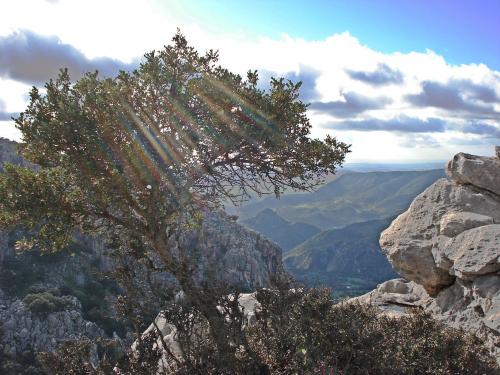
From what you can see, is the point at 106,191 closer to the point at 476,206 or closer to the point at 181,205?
the point at 181,205

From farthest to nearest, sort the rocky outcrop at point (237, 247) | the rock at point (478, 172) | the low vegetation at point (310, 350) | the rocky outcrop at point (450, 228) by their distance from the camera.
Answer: the rocky outcrop at point (237, 247) < the rock at point (478, 172) < the rocky outcrop at point (450, 228) < the low vegetation at point (310, 350)

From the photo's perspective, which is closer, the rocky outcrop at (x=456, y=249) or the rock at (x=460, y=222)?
the rocky outcrop at (x=456, y=249)

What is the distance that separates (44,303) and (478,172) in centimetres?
10270

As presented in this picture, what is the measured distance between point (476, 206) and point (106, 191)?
852 inches

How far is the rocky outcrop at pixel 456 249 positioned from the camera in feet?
72.0

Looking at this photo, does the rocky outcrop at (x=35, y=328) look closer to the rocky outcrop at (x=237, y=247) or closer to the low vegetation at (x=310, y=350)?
the rocky outcrop at (x=237, y=247)

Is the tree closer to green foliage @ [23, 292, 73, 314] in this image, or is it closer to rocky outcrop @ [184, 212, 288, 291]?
green foliage @ [23, 292, 73, 314]

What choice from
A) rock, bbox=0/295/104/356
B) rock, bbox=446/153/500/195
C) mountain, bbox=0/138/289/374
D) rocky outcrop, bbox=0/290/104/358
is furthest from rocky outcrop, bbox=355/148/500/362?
rock, bbox=0/295/104/356

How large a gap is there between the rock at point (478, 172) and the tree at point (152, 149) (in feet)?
36.2

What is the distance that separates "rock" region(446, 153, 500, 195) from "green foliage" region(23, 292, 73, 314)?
9883 cm

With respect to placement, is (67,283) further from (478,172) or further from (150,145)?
(478,172)

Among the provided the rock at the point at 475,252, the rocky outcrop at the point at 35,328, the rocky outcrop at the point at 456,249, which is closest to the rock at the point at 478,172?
the rocky outcrop at the point at 456,249

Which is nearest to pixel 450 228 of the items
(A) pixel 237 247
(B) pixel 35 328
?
(B) pixel 35 328

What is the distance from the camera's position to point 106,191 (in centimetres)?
1762
